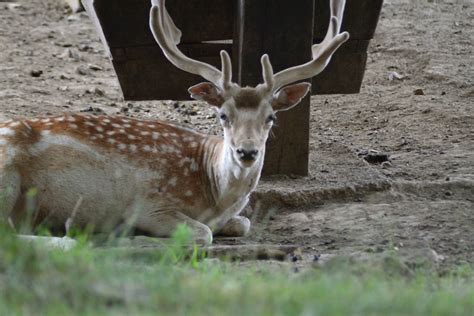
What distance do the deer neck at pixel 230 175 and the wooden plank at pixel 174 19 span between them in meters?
1.30

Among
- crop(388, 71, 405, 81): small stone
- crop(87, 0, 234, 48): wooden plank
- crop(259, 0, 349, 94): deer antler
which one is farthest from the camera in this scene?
crop(388, 71, 405, 81): small stone

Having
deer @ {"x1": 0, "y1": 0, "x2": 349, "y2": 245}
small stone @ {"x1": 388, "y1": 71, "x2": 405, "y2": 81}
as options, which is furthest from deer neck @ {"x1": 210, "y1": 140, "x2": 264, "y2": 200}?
small stone @ {"x1": 388, "y1": 71, "x2": 405, "y2": 81}

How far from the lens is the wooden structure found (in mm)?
7454

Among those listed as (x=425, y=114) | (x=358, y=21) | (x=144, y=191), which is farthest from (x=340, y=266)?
(x=425, y=114)

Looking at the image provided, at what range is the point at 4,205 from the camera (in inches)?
249

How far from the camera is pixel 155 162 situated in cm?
690

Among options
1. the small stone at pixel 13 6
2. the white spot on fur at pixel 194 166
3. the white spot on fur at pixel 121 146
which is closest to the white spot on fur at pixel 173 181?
A: the white spot on fur at pixel 194 166

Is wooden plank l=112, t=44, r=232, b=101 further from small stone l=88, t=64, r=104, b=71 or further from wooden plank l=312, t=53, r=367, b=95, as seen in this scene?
small stone l=88, t=64, r=104, b=71

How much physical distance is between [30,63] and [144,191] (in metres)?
5.21

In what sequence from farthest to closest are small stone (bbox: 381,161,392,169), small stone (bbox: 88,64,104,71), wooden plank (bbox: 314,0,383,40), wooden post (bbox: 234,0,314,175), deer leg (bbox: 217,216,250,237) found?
small stone (bbox: 88,64,104,71) < small stone (bbox: 381,161,392,169) < wooden plank (bbox: 314,0,383,40) < wooden post (bbox: 234,0,314,175) < deer leg (bbox: 217,216,250,237)

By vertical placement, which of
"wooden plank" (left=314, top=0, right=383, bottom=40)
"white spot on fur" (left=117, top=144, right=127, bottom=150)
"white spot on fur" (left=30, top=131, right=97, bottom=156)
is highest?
"wooden plank" (left=314, top=0, right=383, bottom=40)

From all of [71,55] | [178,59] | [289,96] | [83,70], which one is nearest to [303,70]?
[289,96]

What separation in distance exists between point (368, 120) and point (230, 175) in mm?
3544

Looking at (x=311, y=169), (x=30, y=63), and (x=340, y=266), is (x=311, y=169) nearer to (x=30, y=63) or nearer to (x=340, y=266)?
(x=340, y=266)
